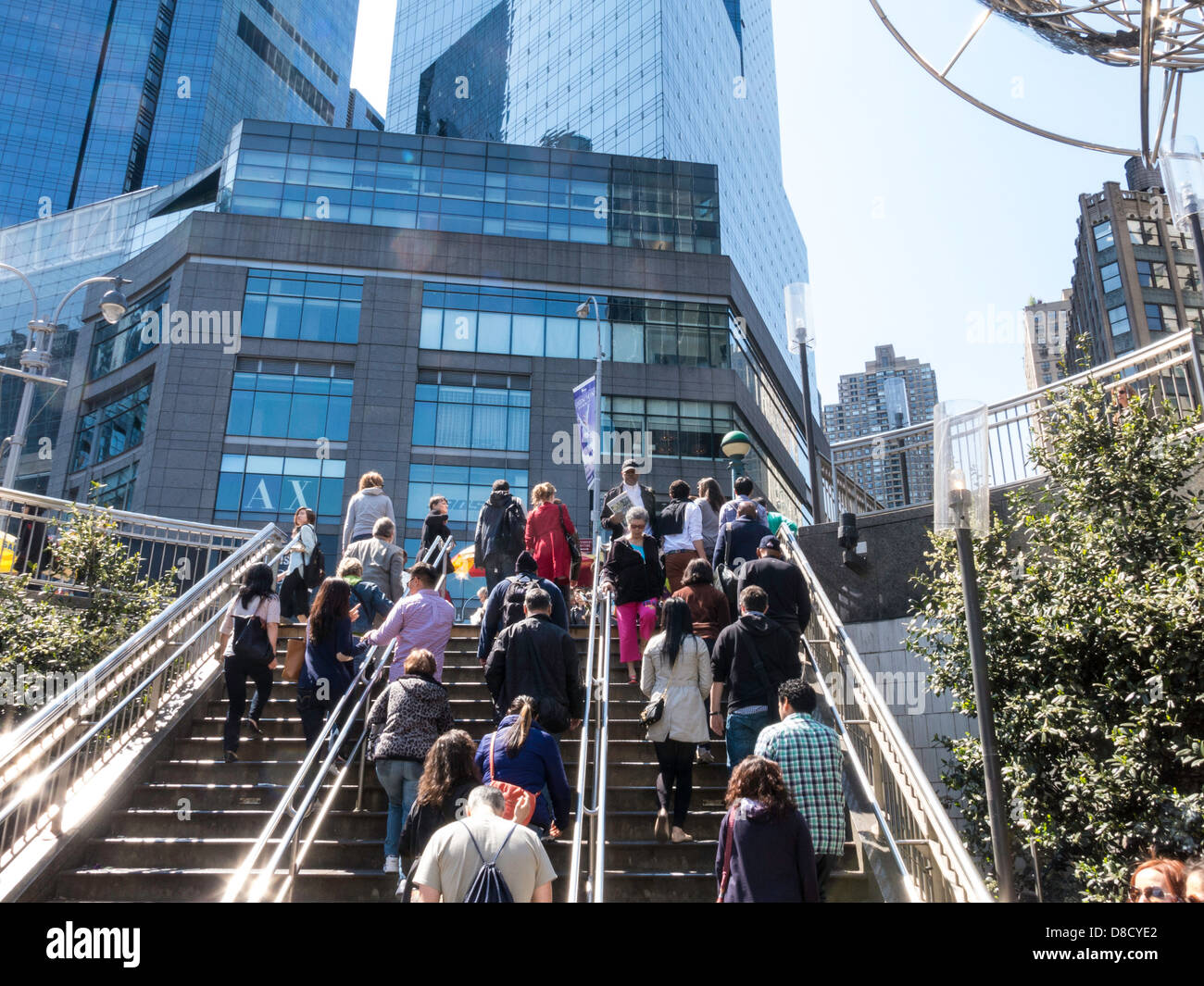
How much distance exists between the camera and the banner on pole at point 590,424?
64.6 ft

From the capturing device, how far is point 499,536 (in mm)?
10977

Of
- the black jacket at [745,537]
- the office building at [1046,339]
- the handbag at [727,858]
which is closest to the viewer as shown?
the handbag at [727,858]

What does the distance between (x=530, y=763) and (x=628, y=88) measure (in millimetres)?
65724

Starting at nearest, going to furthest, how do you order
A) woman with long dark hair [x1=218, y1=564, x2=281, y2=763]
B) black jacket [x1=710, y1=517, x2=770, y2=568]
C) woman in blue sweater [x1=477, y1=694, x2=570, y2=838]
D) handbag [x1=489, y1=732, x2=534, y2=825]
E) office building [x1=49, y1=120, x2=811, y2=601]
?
handbag [x1=489, y1=732, x2=534, y2=825], woman in blue sweater [x1=477, y1=694, x2=570, y2=838], woman with long dark hair [x1=218, y1=564, x2=281, y2=763], black jacket [x1=710, y1=517, x2=770, y2=568], office building [x1=49, y1=120, x2=811, y2=601]

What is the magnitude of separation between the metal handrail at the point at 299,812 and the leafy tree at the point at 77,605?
3.56 meters

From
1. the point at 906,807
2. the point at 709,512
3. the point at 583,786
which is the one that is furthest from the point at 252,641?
the point at 906,807

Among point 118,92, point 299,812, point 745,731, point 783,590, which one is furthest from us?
point 118,92

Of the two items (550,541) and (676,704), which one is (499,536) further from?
(676,704)

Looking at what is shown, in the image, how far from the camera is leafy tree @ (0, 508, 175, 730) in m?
9.80

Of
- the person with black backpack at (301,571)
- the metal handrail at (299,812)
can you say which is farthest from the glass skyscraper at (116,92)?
the metal handrail at (299,812)

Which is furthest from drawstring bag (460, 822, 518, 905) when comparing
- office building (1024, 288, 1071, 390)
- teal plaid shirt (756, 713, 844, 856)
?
office building (1024, 288, 1071, 390)

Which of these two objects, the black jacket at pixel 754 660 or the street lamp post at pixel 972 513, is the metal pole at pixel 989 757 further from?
the black jacket at pixel 754 660

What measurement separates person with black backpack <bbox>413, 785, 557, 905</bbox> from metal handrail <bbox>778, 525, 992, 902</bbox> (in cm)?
255

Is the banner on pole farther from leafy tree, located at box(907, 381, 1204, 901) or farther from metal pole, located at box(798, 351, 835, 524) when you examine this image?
leafy tree, located at box(907, 381, 1204, 901)
